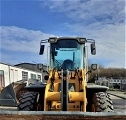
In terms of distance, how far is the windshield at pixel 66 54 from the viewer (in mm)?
8843

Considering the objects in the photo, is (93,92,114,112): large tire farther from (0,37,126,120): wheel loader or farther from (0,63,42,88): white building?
(0,63,42,88): white building

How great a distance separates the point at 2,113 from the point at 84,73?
375 cm

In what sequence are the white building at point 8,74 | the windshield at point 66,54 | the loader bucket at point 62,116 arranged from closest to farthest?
the loader bucket at point 62,116
the windshield at point 66,54
the white building at point 8,74

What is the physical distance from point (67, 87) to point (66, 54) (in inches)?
65.5

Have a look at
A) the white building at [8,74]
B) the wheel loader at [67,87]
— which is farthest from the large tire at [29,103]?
the white building at [8,74]

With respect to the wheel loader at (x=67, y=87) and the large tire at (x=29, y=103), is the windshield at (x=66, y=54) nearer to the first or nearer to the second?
the wheel loader at (x=67, y=87)

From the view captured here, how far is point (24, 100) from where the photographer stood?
8352 mm

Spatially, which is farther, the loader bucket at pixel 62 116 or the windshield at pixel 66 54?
the windshield at pixel 66 54

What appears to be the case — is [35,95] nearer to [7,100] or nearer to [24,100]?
[24,100]

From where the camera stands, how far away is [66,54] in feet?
29.4

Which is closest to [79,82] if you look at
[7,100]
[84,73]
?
[84,73]

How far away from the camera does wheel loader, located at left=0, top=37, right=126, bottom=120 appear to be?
25.2 ft

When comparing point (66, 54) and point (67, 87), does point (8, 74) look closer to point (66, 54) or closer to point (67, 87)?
point (66, 54)

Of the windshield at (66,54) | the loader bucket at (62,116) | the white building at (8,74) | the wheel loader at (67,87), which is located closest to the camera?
the loader bucket at (62,116)
